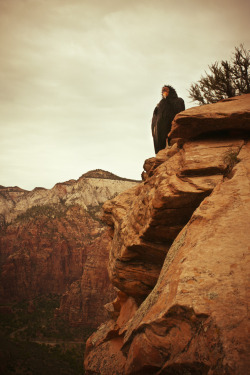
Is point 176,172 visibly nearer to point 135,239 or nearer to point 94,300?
point 135,239

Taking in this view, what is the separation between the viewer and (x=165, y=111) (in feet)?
30.2

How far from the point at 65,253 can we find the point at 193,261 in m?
71.2

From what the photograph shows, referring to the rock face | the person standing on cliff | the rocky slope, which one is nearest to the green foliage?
the rocky slope

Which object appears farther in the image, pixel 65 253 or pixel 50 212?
pixel 50 212

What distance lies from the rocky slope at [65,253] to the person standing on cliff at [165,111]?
156ft

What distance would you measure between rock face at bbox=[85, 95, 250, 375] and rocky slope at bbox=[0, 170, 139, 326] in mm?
47606

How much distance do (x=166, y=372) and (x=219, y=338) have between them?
0.96 meters

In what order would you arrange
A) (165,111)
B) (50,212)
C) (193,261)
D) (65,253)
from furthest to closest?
(50,212) < (65,253) < (165,111) < (193,261)

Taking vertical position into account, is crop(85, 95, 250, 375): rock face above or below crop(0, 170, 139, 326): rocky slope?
above

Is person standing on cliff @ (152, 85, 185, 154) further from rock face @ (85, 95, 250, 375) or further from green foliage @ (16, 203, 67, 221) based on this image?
green foliage @ (16, 203, 67, 221)

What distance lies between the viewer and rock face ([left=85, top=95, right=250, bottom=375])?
2.50 metres

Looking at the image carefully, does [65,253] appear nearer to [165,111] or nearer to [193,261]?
[165,111]

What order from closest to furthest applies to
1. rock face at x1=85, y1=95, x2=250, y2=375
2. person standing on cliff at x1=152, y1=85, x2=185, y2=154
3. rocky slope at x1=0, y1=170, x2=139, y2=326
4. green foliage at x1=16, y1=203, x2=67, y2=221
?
1. rock face at x1=85, y1=95, x2=250, y2=375
2. person standing on cliff at x1=152, y1=85, x2=185, y2=154
3. rocky slope at x1=0, y1=170, x2=139, y2=326
4. green foliage at x1=16, y1=203, x2=67, y2=221

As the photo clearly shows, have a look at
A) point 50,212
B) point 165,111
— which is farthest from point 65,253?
point 165,111
